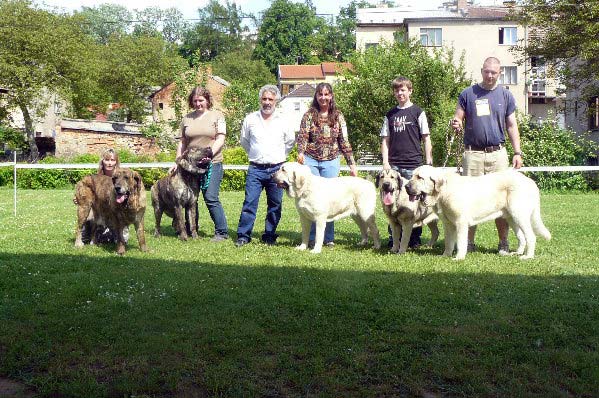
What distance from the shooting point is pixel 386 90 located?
25.5 meters

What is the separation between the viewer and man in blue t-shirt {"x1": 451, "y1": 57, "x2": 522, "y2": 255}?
7.15 m

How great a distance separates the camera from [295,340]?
14.0 feet

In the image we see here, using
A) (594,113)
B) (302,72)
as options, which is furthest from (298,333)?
(302,72)

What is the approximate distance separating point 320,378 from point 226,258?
3678 mm

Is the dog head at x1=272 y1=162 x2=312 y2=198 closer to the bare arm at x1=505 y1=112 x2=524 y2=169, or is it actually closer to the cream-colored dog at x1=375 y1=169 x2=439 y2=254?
the cream-colored dog at x1=375 y1=169 x2=439 y2=254

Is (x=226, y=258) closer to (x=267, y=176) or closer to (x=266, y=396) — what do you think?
(x=267, y=176)

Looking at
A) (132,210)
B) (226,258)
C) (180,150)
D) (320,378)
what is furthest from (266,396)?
(180,150)

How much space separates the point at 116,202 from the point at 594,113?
26.2 m

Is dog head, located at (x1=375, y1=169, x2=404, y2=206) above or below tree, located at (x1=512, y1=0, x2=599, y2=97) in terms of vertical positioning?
below

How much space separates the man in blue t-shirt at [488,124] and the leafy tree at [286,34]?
75.3m

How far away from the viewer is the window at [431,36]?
49312mm

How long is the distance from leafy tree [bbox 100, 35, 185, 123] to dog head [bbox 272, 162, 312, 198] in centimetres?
5082

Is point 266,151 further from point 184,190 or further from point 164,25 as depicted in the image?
point 164,25

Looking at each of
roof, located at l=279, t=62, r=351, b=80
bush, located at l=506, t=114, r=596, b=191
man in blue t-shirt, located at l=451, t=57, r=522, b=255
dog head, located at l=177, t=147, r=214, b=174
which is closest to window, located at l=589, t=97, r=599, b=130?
bush, located at l=506, t=114, r=596, b=191
